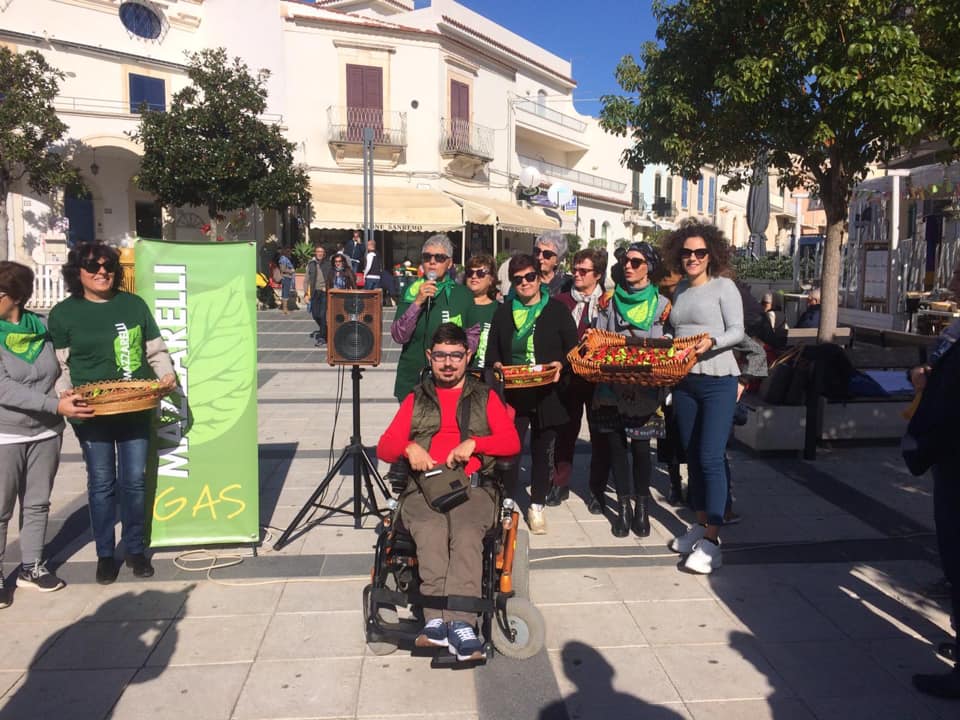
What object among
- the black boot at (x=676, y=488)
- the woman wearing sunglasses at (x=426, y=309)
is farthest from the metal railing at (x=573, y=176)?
the woman wearing sunglasses at (x=426, y=309)

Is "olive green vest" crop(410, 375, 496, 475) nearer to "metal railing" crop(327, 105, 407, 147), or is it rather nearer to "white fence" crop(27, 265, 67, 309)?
"white fence" crop(27, 265, 67, 309)

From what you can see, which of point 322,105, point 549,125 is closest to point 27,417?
point 322,105

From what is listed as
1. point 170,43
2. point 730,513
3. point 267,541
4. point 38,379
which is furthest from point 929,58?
point 170,43

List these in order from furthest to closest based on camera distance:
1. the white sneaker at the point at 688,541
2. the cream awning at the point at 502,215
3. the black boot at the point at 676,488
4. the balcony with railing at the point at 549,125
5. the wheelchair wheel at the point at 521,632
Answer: the balcony with railing at the point at 549,125
the cream awning at the point at 502,215
the black boot at the point at 676,488
the white sneaker at the point at 688,541
the wheelchair wheel at the point at 521,632

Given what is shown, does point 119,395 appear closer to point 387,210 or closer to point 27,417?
point 27,417

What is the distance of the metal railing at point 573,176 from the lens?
1237 inches

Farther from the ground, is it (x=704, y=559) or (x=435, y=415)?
(x=435, y=415)

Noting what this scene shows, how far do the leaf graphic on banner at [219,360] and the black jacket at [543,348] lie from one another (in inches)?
59.0

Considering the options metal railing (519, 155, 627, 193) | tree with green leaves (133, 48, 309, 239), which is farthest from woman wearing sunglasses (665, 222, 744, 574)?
metal railing (519, 155, 627, 193)

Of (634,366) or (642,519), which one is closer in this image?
(634,366)

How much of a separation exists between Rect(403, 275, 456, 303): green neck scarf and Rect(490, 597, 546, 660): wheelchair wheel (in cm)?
196

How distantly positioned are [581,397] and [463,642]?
7.82ft

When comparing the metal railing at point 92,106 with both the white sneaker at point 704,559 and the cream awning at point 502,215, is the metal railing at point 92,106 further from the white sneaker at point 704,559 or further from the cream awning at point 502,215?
the white sneaker at point 704,559

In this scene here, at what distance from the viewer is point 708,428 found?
4316mm
